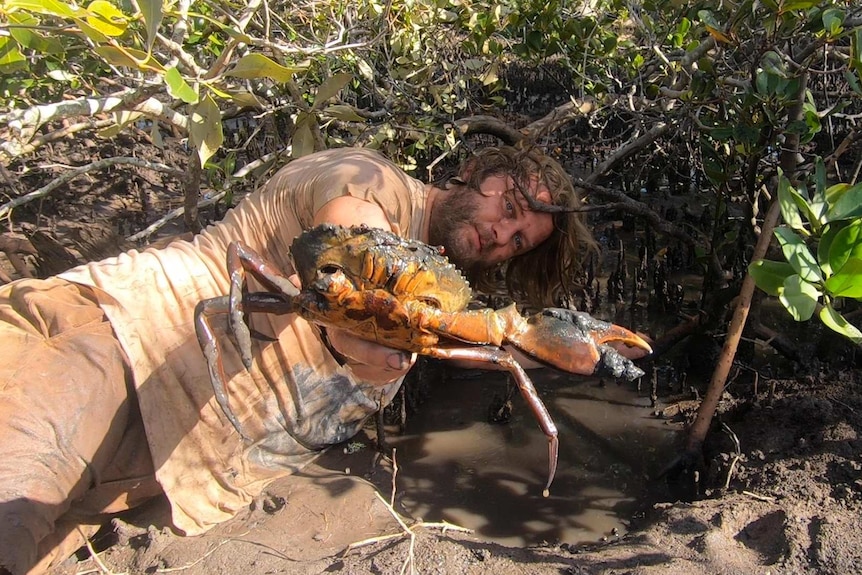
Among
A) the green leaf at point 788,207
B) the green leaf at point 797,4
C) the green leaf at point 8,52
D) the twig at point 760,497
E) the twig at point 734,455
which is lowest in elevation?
the twig at point 734,455

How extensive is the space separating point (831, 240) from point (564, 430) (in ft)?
5.47

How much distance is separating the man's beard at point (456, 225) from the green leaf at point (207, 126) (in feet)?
2.98

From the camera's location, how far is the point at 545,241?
2.98 m

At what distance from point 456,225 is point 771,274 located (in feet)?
3.79

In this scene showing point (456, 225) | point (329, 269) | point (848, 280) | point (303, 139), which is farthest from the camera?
point (303, 139)

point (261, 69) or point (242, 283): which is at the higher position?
point (261, 69)

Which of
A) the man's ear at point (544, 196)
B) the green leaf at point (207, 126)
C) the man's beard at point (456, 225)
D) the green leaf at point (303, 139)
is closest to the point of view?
the green leaf at point (207, 126)

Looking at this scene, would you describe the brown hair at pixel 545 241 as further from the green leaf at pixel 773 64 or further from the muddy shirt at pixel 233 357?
the green leaf at pixel 773 64

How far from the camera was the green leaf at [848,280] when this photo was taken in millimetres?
1758

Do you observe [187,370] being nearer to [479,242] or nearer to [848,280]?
[479,242]

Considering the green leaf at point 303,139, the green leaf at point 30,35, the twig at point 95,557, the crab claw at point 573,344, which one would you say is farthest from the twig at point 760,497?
the green leaf at point 30,35

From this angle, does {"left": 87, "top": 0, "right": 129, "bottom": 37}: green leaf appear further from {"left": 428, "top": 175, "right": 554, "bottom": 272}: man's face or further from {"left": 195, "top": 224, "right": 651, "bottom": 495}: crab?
{"left": 428, "top": 175, "right": 554, "bottom": 272}: man's face

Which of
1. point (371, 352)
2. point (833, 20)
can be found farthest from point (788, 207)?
point (371, 352)

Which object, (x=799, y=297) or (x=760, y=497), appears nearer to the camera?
(x=799, y=297)
